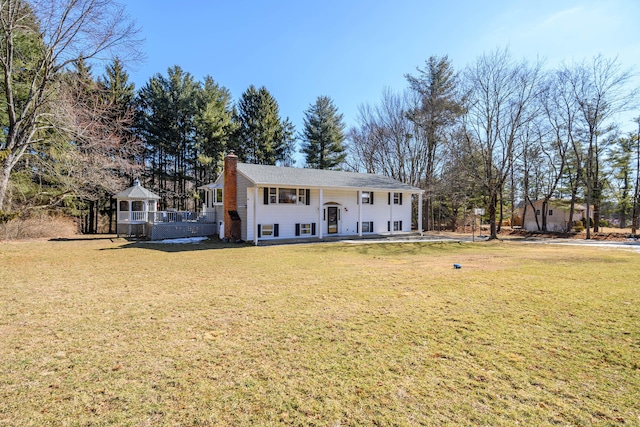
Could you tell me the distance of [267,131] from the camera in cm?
3069

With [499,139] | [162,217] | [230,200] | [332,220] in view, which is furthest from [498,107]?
[162,217]

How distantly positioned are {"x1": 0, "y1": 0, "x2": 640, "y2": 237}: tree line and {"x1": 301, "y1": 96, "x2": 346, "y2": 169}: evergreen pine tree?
0.13 metres

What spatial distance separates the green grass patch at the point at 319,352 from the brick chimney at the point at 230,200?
10.2 meters

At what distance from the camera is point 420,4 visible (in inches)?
465

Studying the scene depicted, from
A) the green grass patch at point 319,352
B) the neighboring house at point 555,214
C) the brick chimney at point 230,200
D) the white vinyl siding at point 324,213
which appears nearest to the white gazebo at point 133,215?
the brick chimney at point 230,200

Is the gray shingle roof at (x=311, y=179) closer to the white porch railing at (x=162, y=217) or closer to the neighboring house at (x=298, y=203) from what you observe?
the neighboring house at (x=298, y=203)

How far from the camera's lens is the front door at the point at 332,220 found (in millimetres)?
19859

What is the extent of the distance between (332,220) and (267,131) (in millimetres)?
15094

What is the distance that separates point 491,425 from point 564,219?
128ft

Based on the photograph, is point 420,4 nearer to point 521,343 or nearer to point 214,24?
point 214,24

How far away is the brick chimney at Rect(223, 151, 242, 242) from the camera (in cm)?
1750

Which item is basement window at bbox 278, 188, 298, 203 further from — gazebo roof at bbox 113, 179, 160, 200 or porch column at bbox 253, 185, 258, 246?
gazebo roof at bbox 113, 179, 160, 200

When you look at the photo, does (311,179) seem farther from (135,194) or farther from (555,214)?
(555,214)

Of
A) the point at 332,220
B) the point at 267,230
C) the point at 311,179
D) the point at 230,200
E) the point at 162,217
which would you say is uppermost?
the point at 311,179
